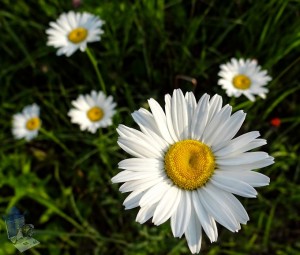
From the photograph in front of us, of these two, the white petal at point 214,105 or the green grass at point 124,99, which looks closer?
the white petal at point 214,105

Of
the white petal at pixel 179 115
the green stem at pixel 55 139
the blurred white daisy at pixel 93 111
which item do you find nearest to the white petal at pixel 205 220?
the white petal at pixel 179 115

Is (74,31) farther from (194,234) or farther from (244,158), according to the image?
(194,234)

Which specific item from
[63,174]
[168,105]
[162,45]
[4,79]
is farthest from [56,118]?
[168,105]

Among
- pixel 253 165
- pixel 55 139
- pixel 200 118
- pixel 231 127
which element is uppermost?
pixel 55 139

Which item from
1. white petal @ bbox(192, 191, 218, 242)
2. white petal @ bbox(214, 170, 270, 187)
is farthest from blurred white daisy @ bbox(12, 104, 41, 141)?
white petal @ bbox(214, 170, 270, 187)

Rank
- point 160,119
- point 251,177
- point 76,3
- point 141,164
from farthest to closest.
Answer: point 76,3
point 160,119
point 141,164
point 251,177

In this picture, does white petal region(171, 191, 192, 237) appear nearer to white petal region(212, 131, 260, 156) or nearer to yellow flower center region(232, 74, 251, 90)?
white petal region(212, 131, 260, 156)

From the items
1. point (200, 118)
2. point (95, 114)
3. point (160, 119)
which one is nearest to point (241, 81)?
point (95, 114)

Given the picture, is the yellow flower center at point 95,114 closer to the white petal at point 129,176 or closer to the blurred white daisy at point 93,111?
the blurred white daisy at point 93,111
